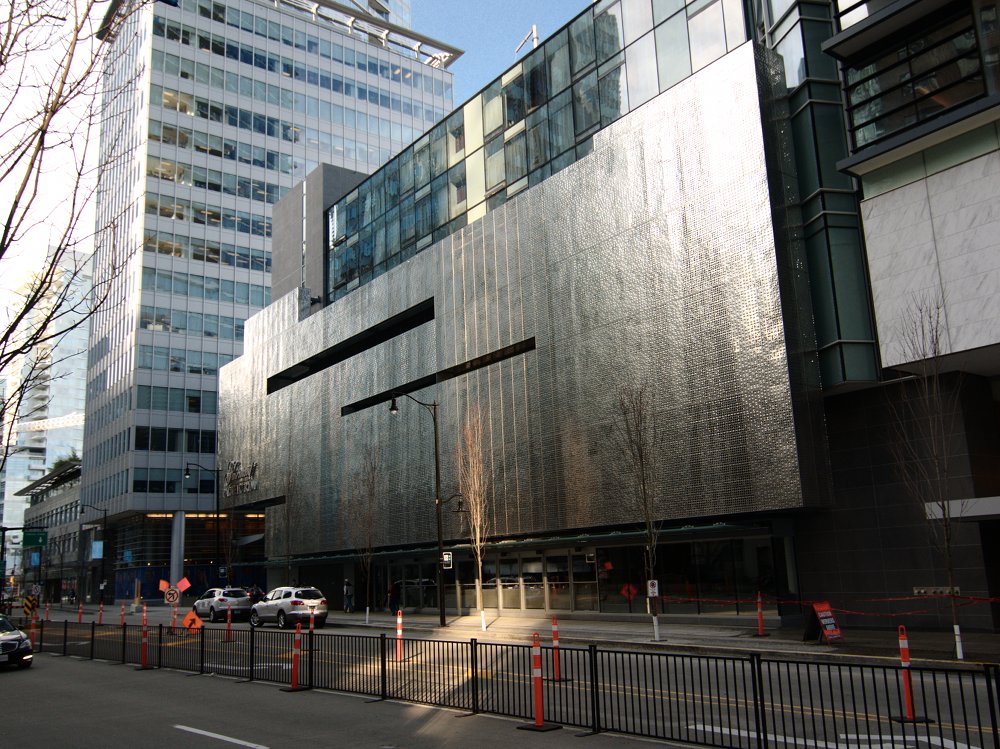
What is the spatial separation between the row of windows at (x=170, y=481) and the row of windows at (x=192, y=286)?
1671 centimetres

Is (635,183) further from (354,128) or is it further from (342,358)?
(354,128)

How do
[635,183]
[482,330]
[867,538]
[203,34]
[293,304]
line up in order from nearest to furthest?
1. [867,538]
2. [635,183]
3. [482,330]
4. [293,304]
5. [203,34]

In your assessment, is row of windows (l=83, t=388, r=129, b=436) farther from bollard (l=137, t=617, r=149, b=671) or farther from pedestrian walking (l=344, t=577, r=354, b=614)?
bollard (l=137, t=617, r=149, b=671)

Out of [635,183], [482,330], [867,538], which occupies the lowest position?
[867,538]

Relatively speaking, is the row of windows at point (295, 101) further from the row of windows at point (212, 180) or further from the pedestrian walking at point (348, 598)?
the pedestrian walking at point (348, 598)

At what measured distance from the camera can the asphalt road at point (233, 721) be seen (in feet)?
34.8

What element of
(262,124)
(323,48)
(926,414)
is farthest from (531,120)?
(323,48)

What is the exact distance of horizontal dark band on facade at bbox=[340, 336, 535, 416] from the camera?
3556 centimetres

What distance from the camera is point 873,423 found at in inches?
1002

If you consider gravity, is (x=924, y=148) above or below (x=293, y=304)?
below

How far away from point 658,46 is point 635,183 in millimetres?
5761

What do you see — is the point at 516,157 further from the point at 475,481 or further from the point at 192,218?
the point at 192,218

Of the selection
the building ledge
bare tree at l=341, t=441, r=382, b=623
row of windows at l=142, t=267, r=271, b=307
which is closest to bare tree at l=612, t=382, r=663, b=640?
the building ledge

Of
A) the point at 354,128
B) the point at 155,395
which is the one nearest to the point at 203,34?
the point at 354,128
